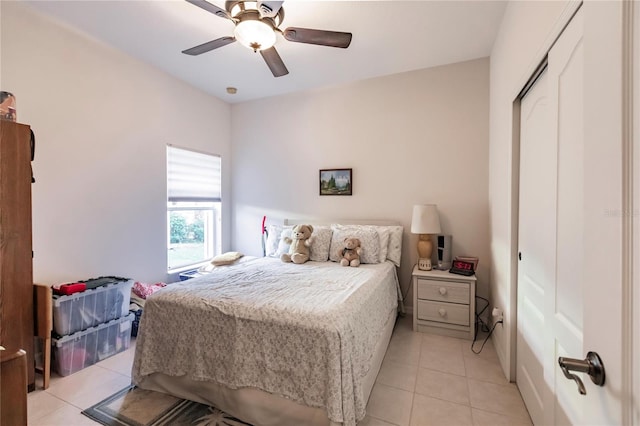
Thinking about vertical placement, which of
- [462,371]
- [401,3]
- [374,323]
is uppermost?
[401,3]

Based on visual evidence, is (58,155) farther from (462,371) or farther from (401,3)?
(462,371)

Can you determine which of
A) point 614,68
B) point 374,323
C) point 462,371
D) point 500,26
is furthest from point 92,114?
point 462,371

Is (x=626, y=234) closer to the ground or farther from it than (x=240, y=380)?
farther from it

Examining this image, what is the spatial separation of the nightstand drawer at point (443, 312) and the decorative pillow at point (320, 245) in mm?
1097

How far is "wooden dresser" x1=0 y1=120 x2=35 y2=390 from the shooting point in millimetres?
1786

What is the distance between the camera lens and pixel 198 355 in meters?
1.67

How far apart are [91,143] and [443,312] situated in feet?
12.2

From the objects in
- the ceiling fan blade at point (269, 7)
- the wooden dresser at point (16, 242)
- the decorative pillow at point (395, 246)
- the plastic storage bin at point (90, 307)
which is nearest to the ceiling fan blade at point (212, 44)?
the ceiling fan blade at point (269, 7)

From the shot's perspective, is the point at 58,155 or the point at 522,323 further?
the point at 58,155

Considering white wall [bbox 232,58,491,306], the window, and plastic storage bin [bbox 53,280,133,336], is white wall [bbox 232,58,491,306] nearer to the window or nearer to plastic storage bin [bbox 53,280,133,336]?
the window

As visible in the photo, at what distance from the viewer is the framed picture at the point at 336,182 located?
3475 mm

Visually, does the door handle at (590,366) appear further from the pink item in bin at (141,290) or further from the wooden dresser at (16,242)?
the pink item in bin at (141,290)

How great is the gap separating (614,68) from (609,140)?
0.45 feet

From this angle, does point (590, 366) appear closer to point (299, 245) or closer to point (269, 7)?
point (269, 7)
